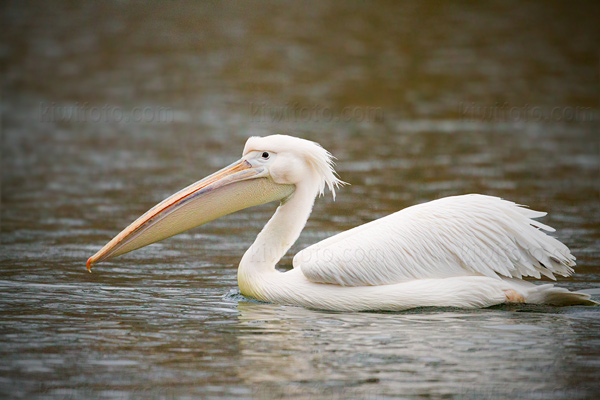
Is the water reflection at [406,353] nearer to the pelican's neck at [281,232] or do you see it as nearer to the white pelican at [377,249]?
the white pelican at [377,249]

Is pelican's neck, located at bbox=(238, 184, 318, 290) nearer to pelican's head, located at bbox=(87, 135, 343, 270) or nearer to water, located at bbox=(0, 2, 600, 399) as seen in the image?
pelican's head, located at bbox=(87, 135, 343, 270)

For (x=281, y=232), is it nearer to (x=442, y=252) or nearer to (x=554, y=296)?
(x=442, y=252)

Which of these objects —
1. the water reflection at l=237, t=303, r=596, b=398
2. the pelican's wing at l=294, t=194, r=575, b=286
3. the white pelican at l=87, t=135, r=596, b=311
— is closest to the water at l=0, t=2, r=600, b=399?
the water reflection at l=237, t=303, r=596, b=398

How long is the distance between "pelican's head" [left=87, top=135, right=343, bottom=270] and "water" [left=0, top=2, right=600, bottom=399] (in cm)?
49

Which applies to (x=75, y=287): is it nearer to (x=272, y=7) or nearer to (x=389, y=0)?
(x=272, y=7)

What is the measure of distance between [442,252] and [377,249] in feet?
1.44

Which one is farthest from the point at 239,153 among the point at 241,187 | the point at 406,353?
the point at 406,353

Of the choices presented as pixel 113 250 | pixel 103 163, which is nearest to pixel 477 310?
pixel 113 250

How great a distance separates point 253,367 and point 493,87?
12.6m

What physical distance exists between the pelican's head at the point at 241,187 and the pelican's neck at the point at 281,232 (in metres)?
0.07

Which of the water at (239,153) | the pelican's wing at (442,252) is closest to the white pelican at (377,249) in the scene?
the pelican's wing at (442,252)

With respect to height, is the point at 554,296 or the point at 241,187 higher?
the point at 241,187

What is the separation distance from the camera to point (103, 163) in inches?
487

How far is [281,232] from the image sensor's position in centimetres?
687
